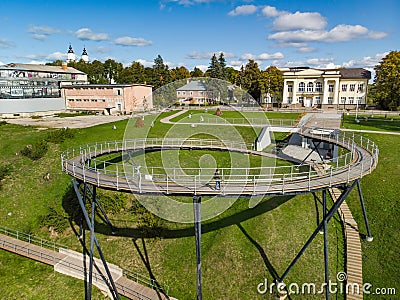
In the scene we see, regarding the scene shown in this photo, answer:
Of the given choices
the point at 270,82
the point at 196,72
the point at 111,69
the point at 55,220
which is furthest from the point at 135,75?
the point at 55,220

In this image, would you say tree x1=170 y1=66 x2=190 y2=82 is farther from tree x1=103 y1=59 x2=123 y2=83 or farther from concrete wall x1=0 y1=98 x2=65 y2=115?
concrete wall x1=0 y1=98 x2=65 y2=115

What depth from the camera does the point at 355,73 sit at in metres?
74.6

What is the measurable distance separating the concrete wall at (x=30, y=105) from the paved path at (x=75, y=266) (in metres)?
46.0

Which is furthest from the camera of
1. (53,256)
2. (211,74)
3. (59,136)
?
(211,74)

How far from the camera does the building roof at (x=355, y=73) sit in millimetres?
72787

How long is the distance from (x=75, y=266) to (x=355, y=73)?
7452cm

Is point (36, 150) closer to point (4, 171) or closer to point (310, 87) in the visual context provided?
point (4, 171)

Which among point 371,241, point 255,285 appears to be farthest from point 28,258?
point 371,241

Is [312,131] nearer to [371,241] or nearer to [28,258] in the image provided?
[371,241]

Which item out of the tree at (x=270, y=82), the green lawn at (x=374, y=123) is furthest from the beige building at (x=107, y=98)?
the green lawn at (x=374, y=123)

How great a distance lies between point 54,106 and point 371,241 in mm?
69309

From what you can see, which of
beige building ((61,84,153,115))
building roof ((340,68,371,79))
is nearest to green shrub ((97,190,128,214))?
beige building ((61,84,153,115))

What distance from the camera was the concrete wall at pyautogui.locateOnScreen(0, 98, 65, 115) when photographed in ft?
207

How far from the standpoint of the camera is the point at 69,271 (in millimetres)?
21797
